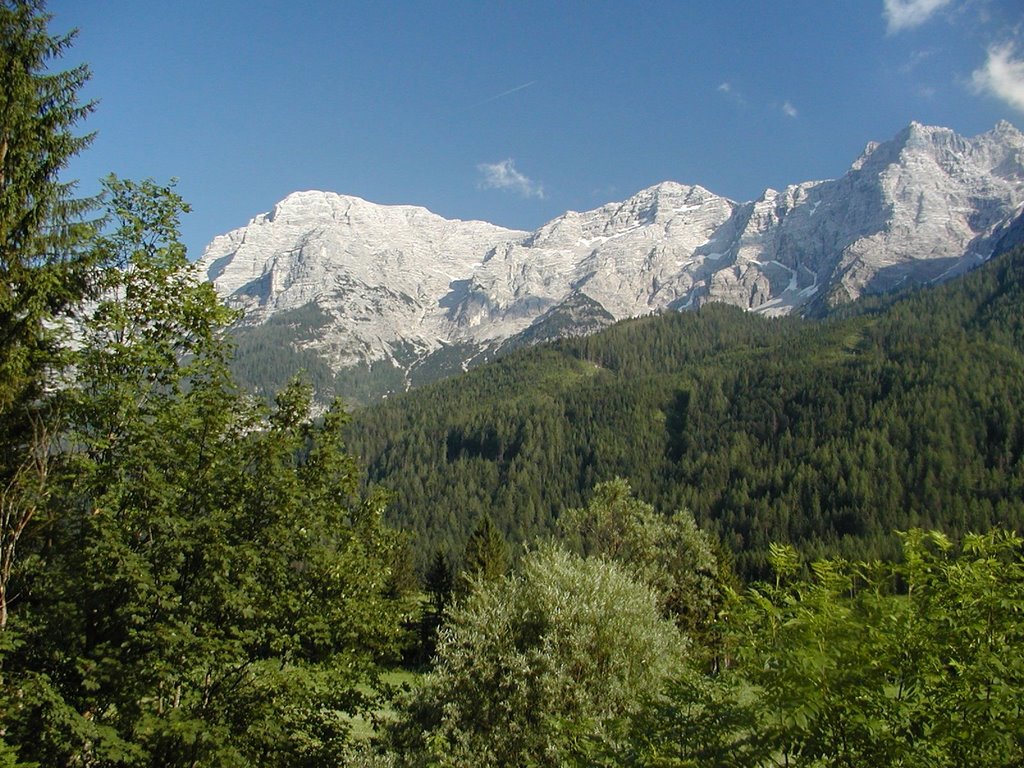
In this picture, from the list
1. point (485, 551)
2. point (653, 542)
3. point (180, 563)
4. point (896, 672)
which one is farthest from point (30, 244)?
point (485, 551)

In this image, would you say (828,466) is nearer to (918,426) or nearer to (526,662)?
(918,426)

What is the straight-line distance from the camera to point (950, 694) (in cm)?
891

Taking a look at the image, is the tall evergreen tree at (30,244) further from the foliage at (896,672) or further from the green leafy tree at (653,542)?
the green leafy tree at (653,542)

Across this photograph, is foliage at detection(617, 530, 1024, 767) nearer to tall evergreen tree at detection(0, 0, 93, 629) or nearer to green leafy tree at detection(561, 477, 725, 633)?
tall evergreen tree at detection(0, 0, 93, 629)

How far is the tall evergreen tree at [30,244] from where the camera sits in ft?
→ 44.7

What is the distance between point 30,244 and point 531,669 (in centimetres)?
1983

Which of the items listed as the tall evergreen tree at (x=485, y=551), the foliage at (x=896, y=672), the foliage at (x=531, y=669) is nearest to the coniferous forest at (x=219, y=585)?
the foliage at (x=896, y=672)

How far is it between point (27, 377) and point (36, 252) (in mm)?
3275

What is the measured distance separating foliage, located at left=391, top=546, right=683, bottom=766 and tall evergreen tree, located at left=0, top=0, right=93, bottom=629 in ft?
46.3

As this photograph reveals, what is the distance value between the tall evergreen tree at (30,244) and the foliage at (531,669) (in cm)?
1410

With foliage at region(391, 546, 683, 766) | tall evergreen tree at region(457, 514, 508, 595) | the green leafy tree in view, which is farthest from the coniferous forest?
tall evergreen tree at region(457, 514, 508, 595)

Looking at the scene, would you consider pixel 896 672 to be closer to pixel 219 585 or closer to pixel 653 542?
pixel 219 585

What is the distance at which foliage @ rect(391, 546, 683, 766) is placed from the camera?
22422 mm

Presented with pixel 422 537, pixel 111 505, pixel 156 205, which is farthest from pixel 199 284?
pixel 422 537
